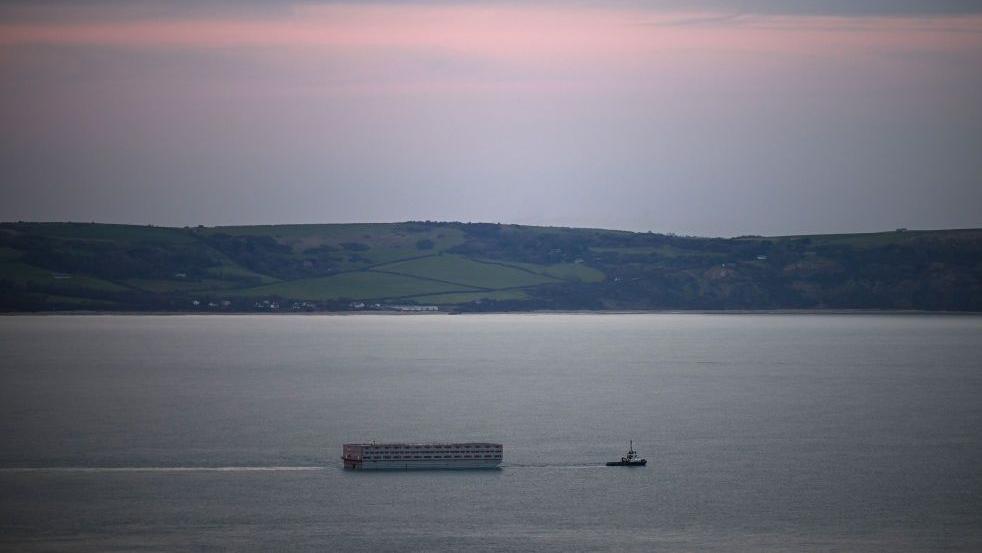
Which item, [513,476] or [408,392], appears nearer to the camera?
[513,476]

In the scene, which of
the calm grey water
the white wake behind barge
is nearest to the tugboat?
the calm grey water

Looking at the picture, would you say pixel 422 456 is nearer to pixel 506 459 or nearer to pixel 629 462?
pixel 506 459

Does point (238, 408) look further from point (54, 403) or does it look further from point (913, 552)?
point (913, 552)

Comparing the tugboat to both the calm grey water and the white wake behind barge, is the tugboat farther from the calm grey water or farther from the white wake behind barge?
the white wake behind barge

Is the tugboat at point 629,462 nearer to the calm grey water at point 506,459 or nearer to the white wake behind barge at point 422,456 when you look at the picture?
the calm grey water at point 506,459

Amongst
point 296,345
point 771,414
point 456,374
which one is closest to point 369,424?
point 771,414

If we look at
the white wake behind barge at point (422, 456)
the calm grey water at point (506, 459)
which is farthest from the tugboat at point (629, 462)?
A: the white wake behind barge at point (422, 456)
